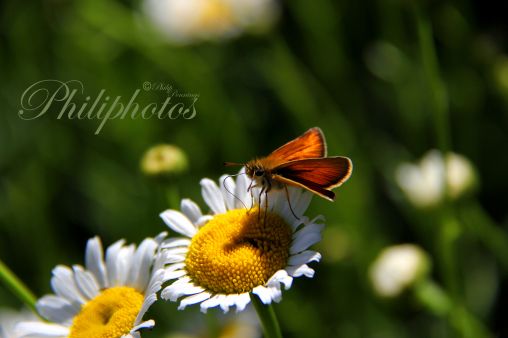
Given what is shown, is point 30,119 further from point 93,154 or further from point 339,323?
point 339,323

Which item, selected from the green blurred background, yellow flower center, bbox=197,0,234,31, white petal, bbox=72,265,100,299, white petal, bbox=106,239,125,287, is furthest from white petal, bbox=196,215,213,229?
yellow flower center, bbox=197,0,234,31

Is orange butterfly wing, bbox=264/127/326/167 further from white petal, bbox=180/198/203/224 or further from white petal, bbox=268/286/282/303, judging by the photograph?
white petal, bbox=268/286/282/303

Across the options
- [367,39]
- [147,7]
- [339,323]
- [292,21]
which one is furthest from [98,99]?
[339,323]

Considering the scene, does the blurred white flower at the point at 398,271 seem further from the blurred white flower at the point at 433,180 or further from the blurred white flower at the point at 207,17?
the blurred white flower at the point at 207,17

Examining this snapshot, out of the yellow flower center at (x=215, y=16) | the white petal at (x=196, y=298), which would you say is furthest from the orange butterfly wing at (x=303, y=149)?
the yellow flower center at (x=215, y=16)

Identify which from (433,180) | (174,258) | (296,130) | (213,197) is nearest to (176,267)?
(174,258)

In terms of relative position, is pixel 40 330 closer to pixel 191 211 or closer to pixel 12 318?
pixel 191 211
